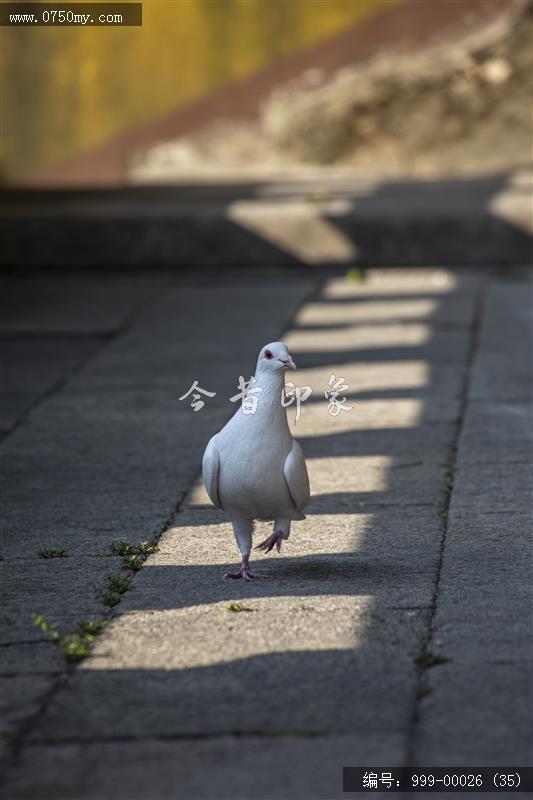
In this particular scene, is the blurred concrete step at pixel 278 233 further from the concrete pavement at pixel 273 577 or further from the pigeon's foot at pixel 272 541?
the pigeon's foot at pixel 272 541

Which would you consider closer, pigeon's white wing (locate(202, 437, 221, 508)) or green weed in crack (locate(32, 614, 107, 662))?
green weed in crack (locate(32, 614, 107, 662))

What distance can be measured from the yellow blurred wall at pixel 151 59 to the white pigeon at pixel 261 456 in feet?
43.2

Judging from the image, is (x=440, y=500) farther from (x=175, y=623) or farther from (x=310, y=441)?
(x=175, y=623)

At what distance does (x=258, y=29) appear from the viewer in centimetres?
1745

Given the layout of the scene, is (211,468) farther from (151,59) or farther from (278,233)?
(151,59)

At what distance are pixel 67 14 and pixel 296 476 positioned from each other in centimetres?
1240

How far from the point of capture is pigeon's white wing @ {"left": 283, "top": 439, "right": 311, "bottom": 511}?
466cm

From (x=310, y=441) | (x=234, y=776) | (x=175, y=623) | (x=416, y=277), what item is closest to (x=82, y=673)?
(x=175, y=623)

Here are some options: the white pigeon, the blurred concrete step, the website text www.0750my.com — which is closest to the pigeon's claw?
the white pigeon

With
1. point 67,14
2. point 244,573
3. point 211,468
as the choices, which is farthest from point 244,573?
point 67,14

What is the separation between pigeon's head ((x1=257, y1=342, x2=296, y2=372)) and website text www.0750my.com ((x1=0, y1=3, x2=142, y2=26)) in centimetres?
1052

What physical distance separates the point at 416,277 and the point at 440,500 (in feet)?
23.0

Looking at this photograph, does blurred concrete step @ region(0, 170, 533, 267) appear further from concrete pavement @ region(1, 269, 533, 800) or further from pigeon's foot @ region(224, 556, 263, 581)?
pigeon's foot @ region(224, 556, 263, 581)

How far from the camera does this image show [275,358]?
15.2ft
